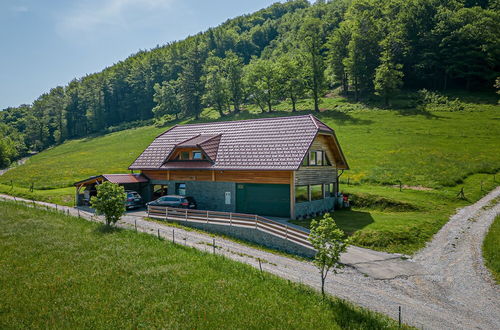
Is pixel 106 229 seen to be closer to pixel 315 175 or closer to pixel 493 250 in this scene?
pixel 315 175

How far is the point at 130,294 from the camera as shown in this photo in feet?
39.5

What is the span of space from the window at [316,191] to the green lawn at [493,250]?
38.3 ft

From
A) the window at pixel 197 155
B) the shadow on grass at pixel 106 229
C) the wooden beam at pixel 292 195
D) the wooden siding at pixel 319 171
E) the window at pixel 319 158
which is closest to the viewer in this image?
the shadow on grass at pixel 106 229

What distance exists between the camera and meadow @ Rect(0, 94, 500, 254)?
23656 millimetres

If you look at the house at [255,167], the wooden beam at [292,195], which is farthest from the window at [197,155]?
the wooden beam at [292,195]

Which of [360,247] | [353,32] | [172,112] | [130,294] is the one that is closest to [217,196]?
[360,247]

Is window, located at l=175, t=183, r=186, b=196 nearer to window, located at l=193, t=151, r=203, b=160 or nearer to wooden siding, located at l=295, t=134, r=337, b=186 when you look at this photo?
window, located at l=193, t=151, r=203, b=160

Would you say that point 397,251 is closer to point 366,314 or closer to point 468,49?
point 366,314

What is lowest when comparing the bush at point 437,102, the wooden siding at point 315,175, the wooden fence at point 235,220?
the wooden fence at point 235,220

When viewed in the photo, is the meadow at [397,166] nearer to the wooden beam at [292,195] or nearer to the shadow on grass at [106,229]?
the wooden beam at [292,195]

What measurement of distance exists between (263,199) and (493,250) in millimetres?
14617

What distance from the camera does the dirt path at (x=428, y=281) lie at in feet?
40.3

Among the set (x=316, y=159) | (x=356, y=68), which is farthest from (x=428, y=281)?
(x=356, y=68)

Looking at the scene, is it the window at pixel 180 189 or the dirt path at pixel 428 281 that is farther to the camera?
the window at pixel 180 189
